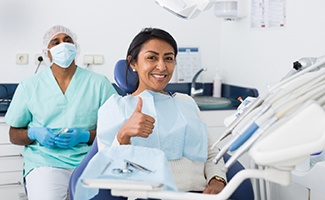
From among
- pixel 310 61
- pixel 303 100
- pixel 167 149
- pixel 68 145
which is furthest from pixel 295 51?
pixel 303 100

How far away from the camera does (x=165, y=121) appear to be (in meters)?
1.65

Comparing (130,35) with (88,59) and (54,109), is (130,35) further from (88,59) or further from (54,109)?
(54,109)

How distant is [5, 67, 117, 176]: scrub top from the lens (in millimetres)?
2068

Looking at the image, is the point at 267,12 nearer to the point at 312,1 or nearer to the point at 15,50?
the point at 312,1

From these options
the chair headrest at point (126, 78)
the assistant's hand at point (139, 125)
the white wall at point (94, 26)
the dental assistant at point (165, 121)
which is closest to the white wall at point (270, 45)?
the white wall at point (94, 26)

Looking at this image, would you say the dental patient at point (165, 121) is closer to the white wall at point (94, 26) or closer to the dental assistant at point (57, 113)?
the dental assistant at point (57, 113)

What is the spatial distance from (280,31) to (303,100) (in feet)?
5.10

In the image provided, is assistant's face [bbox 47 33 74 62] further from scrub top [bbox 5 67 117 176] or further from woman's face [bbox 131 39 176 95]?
woman's face [bbox 131 39 176 95]

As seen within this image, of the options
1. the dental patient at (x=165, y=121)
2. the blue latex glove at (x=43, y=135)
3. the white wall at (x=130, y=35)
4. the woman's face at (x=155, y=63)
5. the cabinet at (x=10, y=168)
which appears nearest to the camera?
the dental patient at (x=165, y=121)

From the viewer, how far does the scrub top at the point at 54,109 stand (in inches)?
81.4

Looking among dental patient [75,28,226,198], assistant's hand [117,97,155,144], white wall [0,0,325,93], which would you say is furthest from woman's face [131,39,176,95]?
white wall [0,0,325,93]

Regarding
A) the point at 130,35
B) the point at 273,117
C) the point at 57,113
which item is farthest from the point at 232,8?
the point at 273,117

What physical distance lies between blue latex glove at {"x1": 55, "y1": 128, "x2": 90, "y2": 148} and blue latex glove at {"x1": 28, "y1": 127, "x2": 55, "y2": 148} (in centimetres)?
3

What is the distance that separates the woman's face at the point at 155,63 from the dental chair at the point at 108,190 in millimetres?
192
